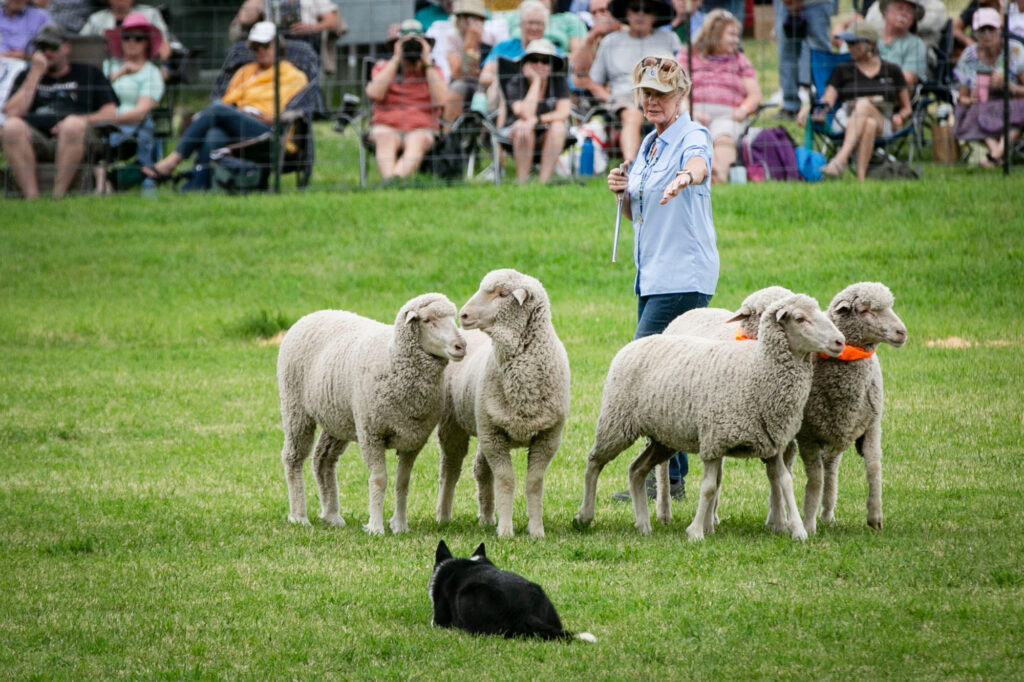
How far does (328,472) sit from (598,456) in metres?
1.71

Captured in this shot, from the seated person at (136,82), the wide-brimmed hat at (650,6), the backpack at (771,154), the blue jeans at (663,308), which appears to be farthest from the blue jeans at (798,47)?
the blue jeans at (663,308)

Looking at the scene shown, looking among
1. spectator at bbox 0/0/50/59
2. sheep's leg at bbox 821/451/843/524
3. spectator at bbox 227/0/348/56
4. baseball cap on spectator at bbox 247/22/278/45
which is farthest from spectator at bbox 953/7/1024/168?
spectator at bbox 0/0/50/59

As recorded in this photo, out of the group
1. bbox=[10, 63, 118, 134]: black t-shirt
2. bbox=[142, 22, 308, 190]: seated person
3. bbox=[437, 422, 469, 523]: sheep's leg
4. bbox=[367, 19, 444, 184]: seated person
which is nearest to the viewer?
bbox=[437, 422, 469, 523]: sheep's leg

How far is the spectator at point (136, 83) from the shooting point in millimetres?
18672

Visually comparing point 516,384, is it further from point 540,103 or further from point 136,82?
point 136,82

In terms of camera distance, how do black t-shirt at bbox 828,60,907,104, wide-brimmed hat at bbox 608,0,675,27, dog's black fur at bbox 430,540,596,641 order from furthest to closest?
1. wide-brimmed hat at bbox 608,0,675,27
2. black t-shirt at bbox 828,60,907,104
3. dog's black fur at bbox 430,540,596,641

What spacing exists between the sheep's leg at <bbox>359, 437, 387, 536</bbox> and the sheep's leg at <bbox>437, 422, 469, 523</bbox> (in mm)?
418

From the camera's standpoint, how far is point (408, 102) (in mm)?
17766

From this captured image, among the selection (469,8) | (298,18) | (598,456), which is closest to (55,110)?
(298,18)

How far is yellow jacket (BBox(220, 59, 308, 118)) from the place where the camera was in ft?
60.2

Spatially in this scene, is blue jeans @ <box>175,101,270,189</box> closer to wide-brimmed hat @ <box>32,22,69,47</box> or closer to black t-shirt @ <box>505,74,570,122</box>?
wide-brimmed hat @ <box>32,22,69,47</box>

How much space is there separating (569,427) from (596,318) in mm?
3510

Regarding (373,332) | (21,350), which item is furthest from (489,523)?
(21,350)

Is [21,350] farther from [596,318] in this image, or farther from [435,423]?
[435,423]
